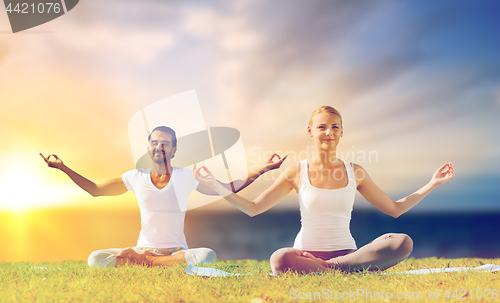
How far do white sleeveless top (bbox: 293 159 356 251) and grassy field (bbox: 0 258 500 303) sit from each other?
46cm

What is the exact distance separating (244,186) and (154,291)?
228 cm

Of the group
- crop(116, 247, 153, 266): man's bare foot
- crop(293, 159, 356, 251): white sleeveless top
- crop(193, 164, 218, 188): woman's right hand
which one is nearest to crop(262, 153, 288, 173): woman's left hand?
crop(293, 159, 356, 251): white sleeveless top

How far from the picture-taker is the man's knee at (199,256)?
19.4 ft

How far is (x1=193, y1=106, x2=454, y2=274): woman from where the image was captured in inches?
196

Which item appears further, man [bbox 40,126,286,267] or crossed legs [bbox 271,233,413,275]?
man [bbox 40,126,286,267]

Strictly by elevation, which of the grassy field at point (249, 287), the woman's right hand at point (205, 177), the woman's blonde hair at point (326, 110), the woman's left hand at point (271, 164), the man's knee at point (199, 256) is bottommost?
the grassy field at point (249, 287)

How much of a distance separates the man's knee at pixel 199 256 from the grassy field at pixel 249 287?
0.59 meters

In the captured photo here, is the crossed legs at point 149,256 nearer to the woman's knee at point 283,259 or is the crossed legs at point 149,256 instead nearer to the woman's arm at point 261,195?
the woman's arm at point 261,195

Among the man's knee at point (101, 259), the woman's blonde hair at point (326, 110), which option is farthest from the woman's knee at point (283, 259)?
the man's knee at point (101, 259)

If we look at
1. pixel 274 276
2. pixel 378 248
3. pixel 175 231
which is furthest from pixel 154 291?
pixel 378 248

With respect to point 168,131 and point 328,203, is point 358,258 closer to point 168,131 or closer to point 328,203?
point 328,203

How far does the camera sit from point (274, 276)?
5004 millimetres

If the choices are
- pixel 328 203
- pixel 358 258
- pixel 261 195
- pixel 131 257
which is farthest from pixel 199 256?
pixel 358 258

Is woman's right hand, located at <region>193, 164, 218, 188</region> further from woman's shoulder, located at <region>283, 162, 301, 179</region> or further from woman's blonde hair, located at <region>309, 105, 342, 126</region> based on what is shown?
woman's blonde hair, located at <region>309, 105, 342, 126</region>
